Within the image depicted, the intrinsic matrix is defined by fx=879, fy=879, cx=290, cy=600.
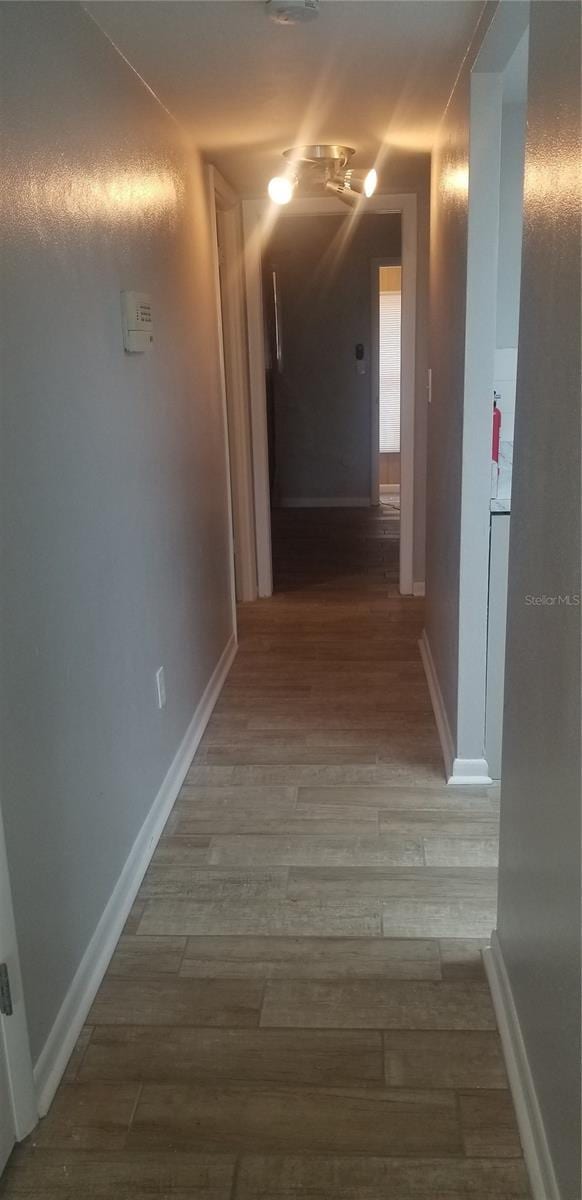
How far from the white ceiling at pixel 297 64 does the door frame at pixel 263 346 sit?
47.8 inches

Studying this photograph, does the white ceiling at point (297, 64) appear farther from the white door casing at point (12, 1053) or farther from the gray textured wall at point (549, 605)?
the white door casing at point (12, 1053)

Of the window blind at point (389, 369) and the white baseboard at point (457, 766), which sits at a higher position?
the window blind at point (389, 369)

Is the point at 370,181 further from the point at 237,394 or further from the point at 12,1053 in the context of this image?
the point at 12,1053

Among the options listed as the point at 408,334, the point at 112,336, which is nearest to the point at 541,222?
the point at 112,336

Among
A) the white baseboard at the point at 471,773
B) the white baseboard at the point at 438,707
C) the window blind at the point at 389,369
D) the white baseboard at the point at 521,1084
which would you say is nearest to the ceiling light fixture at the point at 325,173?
the white baseboard at the point at 438,707

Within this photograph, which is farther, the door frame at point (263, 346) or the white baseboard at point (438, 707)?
the door frame at point (263, 346)

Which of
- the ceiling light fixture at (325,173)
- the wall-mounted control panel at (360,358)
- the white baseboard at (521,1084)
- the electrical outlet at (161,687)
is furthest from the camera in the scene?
the wall-mounted control panel at (360,358)

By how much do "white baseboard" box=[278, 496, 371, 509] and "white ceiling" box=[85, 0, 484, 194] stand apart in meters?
4.78

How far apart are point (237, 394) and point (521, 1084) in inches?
148

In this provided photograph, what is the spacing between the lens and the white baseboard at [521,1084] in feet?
4.66

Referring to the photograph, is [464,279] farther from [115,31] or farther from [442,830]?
[442,830]

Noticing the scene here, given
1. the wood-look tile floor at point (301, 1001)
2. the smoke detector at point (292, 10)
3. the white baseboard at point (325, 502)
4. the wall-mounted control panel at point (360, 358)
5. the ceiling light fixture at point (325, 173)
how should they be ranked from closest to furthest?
the wood-look tile floor at point (301, 1001), the smoke detector at point (292, 10), the ceiling light fixture at point (325, 173), the wall-mounted control panel at point (360, 358), the white baseboard at point (325, 502)

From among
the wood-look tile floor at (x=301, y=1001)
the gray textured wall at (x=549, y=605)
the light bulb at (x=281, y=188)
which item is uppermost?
the light bulb at (x=281, y=188)

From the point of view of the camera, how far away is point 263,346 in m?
4.95
